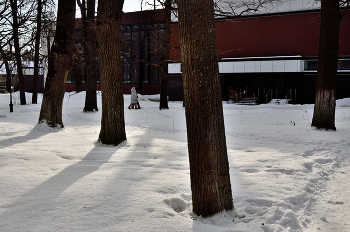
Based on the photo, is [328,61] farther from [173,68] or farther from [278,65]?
[173,68]

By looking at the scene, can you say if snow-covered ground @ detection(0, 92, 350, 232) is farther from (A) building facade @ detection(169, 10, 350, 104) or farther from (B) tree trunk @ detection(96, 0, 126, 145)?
(A) building facade @ detection(169, 10, 350, 104)

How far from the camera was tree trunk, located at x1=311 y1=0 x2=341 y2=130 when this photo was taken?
10867 millimetres

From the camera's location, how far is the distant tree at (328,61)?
10867 millimetres

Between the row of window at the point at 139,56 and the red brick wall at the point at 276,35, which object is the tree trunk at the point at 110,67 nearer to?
the red brick wall at the point at 276,35

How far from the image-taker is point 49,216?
3789 millimetres

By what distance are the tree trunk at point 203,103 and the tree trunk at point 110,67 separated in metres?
4.66

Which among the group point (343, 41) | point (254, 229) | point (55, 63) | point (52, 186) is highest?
point (343, 41)

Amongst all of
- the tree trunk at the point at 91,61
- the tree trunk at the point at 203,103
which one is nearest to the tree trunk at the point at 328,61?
the tree trunk at the point at 203,103

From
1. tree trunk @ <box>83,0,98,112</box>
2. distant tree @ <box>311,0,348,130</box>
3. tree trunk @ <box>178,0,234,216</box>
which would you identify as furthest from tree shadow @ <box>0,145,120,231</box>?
tree trunk @ <box>83,0,98,112</box>

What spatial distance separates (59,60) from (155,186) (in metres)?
7.32

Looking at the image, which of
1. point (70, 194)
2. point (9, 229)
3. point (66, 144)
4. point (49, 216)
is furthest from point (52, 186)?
point (66, 144)

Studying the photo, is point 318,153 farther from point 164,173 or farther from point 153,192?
point 153,192

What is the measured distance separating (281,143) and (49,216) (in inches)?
282

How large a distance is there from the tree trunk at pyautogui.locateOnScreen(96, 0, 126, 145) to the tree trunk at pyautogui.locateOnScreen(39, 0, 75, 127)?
260cm
